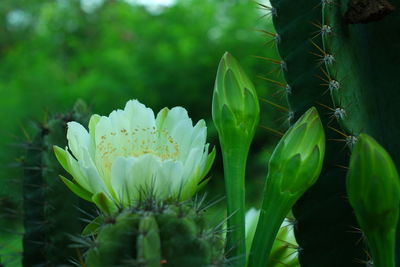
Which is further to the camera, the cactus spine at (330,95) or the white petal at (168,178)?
the cactus spine at (330,95)

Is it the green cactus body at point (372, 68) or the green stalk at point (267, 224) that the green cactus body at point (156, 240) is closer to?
the green stalk at point (267, 224)

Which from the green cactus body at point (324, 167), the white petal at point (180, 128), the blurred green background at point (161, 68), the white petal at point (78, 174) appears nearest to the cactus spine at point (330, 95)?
the green cactus body at point (324, 167)

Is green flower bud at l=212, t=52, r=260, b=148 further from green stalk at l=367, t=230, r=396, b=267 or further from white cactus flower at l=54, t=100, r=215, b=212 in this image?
green stalk at l=367, t=230, r=396, b=267

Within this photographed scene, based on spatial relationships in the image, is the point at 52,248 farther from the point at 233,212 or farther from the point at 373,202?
the point at 373,202

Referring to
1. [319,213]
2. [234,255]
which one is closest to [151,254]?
[234,255]

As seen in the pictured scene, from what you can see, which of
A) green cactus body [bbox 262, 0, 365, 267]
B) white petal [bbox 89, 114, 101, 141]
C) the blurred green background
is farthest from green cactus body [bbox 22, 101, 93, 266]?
the blurred green background

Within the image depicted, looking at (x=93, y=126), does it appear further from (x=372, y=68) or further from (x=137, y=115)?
(x=372, y=68)
